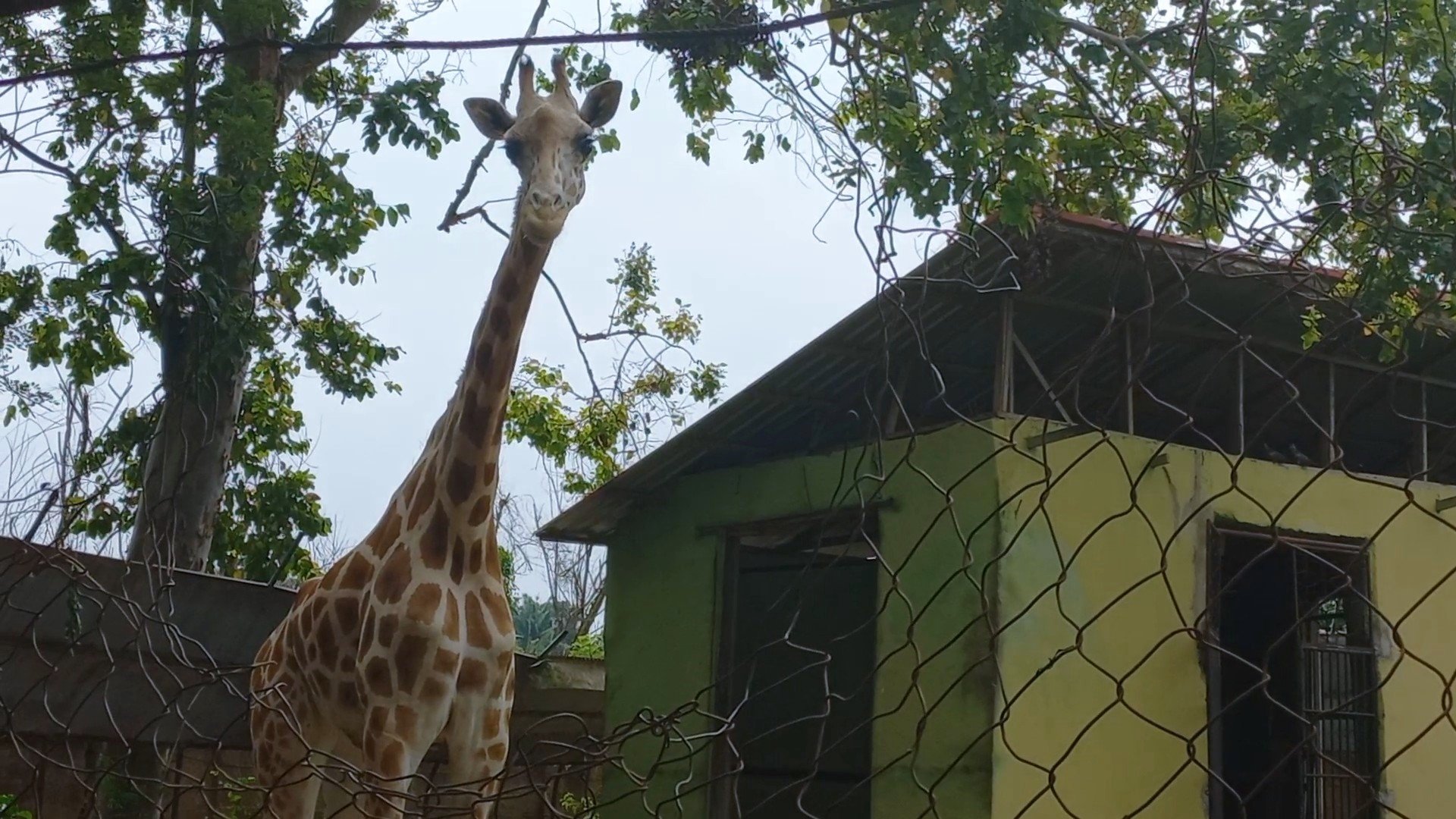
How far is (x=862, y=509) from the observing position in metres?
1.59

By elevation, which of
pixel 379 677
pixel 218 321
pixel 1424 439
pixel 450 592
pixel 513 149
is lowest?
pixel 379 677

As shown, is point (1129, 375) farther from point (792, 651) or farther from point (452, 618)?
point (792, 651)

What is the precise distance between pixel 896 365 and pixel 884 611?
6.86ft

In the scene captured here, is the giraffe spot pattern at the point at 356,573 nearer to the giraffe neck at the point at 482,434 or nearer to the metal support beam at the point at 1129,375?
the giraffe neck at the point at 482,434

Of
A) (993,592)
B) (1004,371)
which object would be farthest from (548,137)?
(993,592)

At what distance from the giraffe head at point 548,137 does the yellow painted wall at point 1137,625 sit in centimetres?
253

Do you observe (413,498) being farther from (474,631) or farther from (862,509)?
(862,509)

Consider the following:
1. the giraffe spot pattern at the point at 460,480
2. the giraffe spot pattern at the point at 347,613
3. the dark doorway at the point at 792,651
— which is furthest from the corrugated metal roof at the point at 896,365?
the giraffe spot pattern at the point at 347,613

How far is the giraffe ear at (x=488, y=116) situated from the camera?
4156 millimetres

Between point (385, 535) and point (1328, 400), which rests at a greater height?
point (1328, 400)

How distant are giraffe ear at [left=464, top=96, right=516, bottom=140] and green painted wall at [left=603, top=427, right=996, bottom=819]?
1.70 metres

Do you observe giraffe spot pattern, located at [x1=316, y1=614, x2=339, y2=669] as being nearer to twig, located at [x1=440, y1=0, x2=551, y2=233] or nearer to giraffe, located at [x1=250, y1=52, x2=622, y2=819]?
giraffe, located at [x1=250, y1=52, x2=622, y2=819]

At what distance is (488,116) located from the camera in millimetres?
4176

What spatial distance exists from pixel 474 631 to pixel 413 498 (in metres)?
0.53
